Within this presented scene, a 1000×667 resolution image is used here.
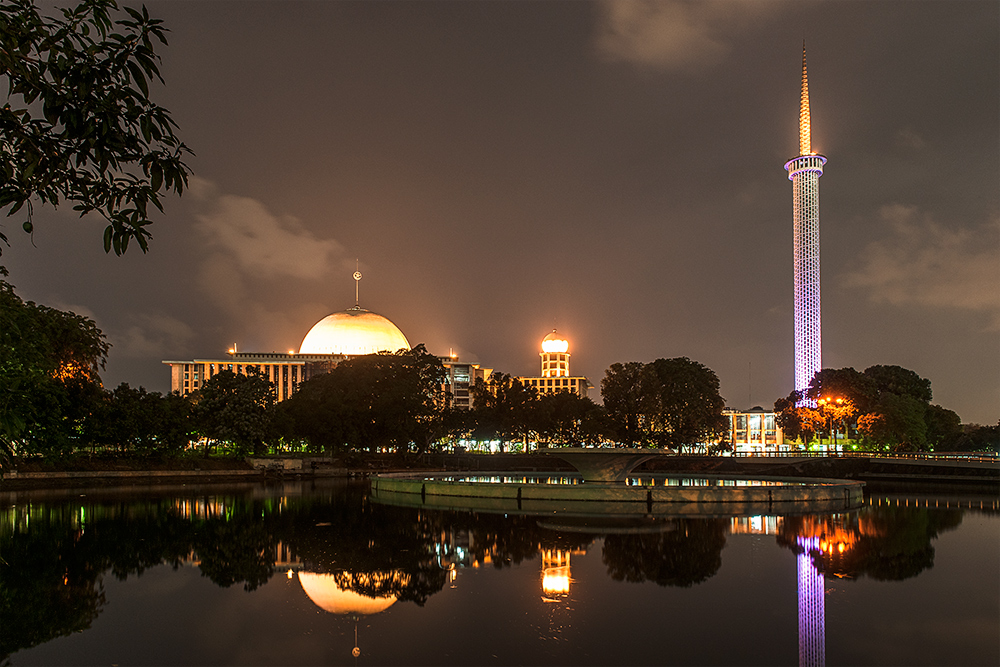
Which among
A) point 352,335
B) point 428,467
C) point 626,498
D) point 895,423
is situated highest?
point 352,335

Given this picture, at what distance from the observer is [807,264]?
129000 mm

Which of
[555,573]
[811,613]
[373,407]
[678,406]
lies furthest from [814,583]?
[678,406]

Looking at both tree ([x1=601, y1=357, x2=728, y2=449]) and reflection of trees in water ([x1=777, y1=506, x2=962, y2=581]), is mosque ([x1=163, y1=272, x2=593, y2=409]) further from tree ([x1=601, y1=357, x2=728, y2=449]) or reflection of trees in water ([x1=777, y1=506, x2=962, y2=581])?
reflection of trees in water ([x1=777, y1=506, x2=962, y2=581])

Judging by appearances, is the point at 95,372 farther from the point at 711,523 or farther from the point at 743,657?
the point at 743,657

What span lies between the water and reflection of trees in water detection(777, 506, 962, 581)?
0.12 metres

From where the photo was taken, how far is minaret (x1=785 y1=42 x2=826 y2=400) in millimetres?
128625

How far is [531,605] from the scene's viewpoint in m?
14.8

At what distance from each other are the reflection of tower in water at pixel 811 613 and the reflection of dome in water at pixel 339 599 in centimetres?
730

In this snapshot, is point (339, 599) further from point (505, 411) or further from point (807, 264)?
point (807, 264)

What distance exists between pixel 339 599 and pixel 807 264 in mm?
126899

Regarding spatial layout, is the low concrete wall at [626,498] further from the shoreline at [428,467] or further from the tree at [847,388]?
the tree at [847,388]

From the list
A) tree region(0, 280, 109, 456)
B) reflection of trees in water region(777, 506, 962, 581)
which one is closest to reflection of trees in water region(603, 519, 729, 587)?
reflection of trees in water region(777, 506, 962, 581)

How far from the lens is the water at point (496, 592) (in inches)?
482

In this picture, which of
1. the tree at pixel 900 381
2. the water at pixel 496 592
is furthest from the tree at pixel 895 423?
the water at pixel 496 592
